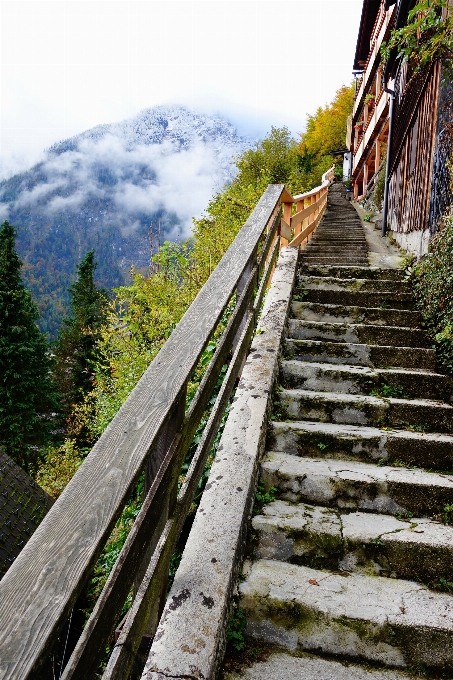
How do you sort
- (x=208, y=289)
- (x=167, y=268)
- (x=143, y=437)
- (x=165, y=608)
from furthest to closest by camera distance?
(x=167, y=268) → (x=208, y=289) → (x=165, y=608) → (x=143, y=437)

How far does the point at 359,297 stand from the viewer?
428 cm

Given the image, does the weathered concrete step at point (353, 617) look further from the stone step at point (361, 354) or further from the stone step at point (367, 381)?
the stone step at point (361, 354)

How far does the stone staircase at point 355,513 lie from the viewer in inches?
67.7

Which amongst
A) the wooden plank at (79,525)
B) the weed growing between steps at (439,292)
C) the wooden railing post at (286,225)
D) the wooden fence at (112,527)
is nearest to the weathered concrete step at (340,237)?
the wooden railing post at (286,225)

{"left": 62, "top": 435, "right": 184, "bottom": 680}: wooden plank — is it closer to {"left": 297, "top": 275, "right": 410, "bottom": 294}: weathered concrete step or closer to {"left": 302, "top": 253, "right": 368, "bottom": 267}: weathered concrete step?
{"left": 297, "top": 275, "right": 410, "bottom": 294}: weathered concrete step

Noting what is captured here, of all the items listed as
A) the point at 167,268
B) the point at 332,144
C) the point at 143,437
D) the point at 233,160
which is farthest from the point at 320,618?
the point at 332,144

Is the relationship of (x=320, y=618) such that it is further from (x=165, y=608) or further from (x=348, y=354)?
(x=348, y=354)

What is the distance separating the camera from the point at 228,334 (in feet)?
7.20

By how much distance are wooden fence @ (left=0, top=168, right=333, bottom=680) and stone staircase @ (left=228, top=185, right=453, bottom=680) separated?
66 cm

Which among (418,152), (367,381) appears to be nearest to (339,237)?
(418,152)

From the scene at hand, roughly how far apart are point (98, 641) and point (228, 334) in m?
1.49

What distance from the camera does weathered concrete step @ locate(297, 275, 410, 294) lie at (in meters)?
4.44

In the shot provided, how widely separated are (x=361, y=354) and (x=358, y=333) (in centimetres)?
32

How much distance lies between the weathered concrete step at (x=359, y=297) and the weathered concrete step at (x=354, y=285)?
84 millimetres
